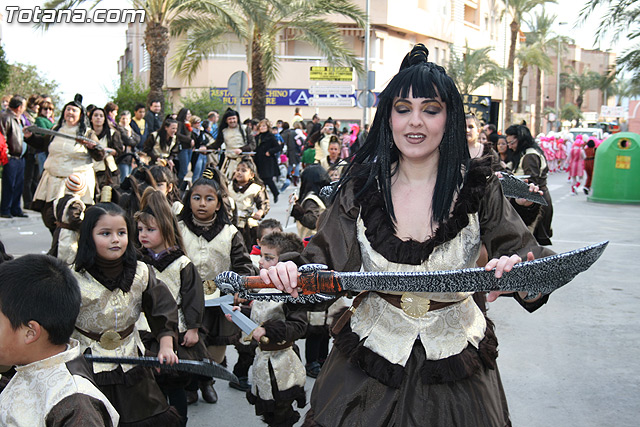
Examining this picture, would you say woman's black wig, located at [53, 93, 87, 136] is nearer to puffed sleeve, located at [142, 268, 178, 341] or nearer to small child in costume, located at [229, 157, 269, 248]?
small child in costume, located at [229, 157, 269, 248]

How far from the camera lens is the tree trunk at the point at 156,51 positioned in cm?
2058

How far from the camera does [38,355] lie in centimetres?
291

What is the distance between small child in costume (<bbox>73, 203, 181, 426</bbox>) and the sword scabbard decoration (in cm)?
141

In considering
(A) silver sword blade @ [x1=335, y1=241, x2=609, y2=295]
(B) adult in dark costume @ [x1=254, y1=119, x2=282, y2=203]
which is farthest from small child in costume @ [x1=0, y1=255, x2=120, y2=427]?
(B) adult in dark costume @ [x1=254, y1=119, x2=282, y2=203]

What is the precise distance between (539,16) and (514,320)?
54.4 meters

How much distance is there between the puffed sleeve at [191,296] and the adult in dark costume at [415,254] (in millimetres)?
1792

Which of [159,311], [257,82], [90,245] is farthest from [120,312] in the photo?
[257,82]

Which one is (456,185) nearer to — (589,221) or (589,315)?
(589,315)

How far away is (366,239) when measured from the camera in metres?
3.14

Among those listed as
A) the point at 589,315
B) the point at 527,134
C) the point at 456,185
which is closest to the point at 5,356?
the point at 456,185

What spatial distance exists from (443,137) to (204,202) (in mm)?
3104

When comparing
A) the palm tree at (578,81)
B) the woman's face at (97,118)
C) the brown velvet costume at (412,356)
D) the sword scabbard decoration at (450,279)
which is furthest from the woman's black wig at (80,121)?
the palm tree at (578,81)

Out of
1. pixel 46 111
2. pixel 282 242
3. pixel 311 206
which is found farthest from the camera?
pixel 46 111

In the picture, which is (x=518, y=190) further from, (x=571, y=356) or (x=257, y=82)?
(x=257, y=82)
